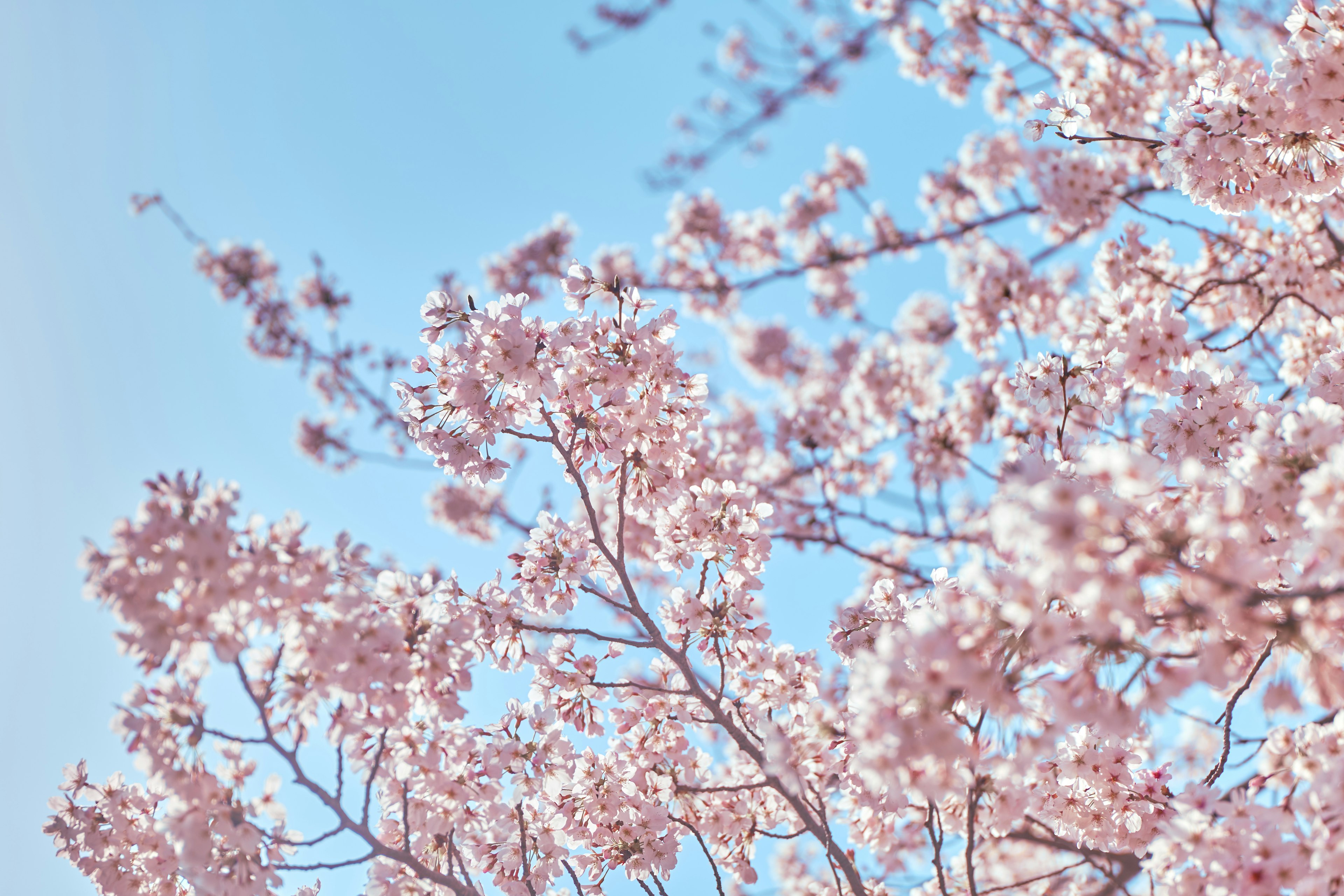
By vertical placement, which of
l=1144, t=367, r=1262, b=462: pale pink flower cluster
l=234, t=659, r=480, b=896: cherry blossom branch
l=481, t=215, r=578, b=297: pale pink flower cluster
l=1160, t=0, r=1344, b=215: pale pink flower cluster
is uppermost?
l=481, t=215, r=578, b=297: pale pink flower cluster

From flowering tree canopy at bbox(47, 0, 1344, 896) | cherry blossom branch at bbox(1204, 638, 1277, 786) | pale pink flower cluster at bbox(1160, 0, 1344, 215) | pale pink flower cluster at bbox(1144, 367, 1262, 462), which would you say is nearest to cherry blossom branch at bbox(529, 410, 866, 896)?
flowering tree canopy at bbox(47, 0, 1344, 896)

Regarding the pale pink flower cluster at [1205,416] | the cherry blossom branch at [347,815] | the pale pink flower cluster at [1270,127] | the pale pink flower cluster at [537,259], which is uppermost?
the pale pink flower cluster at [537,259]

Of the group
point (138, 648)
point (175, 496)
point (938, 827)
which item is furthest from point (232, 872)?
point (938, 827)

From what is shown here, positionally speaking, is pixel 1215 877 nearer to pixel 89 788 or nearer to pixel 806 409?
pixel 89 788

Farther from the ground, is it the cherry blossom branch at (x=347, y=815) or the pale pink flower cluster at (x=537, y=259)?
the pale pink flower cluster at (x=537, y=259)

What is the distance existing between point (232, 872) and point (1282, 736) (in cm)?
451

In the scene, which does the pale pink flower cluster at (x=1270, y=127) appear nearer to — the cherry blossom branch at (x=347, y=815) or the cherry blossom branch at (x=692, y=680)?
the cherry blossom branch at (x=692, y=680)

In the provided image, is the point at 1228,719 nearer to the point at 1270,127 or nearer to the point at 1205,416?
the point at 1205,416

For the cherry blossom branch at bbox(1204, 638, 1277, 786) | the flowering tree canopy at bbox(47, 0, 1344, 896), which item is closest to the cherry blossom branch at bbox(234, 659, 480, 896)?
the flowering tree canopy at bbox(47, 0, 1344, 896)

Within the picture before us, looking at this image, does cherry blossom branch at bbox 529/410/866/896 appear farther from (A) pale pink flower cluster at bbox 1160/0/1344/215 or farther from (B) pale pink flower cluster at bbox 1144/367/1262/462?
(A) pale pink flower cluster at bbox 1160/0/1344/215

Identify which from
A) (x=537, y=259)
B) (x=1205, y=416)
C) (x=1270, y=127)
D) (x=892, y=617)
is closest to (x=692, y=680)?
(x=892, y=617)

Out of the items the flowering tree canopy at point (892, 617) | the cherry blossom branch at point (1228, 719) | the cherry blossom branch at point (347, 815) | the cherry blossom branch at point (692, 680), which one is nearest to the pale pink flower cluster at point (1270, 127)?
the flowering tree canopy at point (892, 617)

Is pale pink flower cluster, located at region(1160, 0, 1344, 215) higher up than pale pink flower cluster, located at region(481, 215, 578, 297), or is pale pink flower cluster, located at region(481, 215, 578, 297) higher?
pale pink flower cluster, located at region(481, 215, 578, 297)

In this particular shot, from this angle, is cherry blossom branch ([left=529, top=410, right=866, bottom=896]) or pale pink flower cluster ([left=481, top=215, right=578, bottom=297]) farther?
pale pink flower cluster ([left=481, top=215, right=578, bottom=297])
